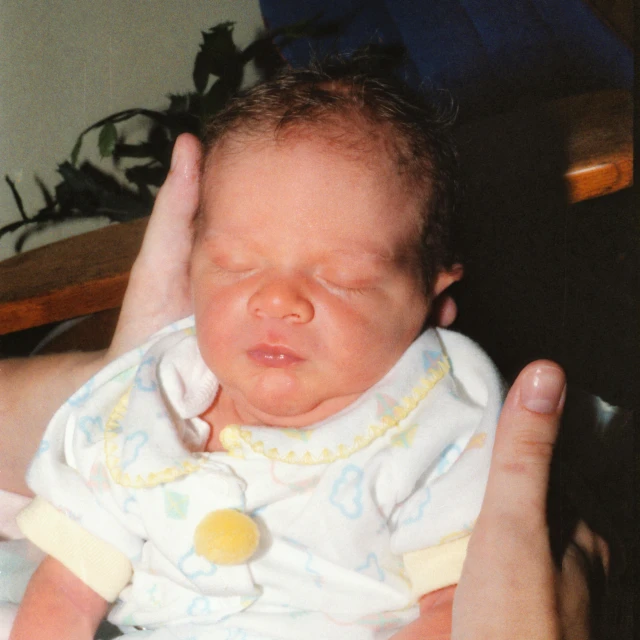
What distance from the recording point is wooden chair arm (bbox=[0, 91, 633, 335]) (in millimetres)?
1032

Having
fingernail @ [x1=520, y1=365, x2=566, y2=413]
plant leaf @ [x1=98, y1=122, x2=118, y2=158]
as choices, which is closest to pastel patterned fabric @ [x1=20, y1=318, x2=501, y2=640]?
fingernail @ [x1=520, y1=365, x2=566, y2=413]

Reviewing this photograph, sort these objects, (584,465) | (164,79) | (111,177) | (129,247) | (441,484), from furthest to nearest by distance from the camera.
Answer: (111,177), (164,79), (129,247), (584,465), (441,484)

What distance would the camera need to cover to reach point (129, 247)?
119cm

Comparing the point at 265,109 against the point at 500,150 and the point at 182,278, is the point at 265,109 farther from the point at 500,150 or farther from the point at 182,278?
the point at 500,150

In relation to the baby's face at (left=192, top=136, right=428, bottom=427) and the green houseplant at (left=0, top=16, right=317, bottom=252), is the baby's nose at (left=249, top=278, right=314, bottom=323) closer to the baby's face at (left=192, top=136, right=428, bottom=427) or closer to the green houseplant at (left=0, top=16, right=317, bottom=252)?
the baby's face at (left=192, top=136, right=428, bottom=427)

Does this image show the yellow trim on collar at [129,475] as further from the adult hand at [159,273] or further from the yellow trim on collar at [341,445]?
the adult hand at [159,273]

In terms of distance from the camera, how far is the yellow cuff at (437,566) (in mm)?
684

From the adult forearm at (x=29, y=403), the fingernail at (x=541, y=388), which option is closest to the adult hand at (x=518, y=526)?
the fingernail at (x=541, y=388)

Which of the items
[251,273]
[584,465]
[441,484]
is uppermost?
[251,273]

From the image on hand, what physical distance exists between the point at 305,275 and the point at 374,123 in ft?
0.69

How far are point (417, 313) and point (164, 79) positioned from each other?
1136mm

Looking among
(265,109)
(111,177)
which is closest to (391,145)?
(265,109)

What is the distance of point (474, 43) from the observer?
5.46ft

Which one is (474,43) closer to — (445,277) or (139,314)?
(445,277)
